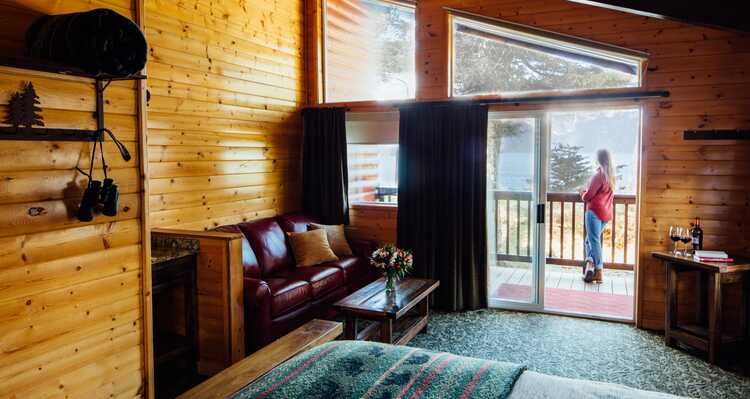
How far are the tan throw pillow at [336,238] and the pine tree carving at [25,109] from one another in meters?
3.11

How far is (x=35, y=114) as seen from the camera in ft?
6.54

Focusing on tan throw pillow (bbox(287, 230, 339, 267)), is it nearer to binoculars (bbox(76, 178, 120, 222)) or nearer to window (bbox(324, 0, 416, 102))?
window (bbox(324, 0, 416, 102))

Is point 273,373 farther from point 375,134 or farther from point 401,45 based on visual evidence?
point 401,45

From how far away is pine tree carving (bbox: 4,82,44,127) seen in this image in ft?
6.30

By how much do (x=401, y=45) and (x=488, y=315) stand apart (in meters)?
2.78

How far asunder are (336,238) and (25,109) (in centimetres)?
325

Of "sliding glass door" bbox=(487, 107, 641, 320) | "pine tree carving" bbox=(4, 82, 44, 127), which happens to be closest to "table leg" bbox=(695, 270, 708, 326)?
"sliding glass door" bbox=(487, 107, 641, 320)

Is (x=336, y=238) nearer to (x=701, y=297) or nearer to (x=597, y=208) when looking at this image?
(x=597, y=208)

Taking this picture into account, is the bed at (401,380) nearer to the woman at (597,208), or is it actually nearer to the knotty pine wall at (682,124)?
the knotty pine wall at (682,124)

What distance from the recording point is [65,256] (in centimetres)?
213

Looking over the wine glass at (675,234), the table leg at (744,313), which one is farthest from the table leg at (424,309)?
the table leg at (744,313)

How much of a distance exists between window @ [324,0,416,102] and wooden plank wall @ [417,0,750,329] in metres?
1.42

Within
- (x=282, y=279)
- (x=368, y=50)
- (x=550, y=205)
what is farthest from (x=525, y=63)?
(x=282, y=279)

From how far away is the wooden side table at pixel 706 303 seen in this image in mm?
3529
